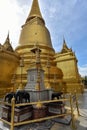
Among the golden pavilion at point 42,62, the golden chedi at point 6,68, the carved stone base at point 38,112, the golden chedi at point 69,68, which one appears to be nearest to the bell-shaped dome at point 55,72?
the golden pavilion at point 42,62

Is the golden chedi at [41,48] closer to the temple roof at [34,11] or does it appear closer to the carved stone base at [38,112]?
the temple roof at [34,11]

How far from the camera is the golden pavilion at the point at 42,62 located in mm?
13656

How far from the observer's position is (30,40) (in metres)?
18.6

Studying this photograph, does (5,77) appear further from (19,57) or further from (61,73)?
(61,73)

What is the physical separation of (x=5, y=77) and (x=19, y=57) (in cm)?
408

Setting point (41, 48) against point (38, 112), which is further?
point (41, 48)

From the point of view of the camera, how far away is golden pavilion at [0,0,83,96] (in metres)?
13.7

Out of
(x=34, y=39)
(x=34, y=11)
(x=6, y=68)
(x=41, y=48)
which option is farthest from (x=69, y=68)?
(x=34, y=11)

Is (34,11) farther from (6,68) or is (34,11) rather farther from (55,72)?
(55,72)

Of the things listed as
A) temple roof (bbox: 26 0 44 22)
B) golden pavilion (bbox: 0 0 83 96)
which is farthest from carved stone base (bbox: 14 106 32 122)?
temple roof (bbox: 26 0 44 22)

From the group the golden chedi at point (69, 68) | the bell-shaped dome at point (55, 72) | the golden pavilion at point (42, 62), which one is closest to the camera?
the golden pavilion at point (42, 62)

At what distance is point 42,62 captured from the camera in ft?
50.6

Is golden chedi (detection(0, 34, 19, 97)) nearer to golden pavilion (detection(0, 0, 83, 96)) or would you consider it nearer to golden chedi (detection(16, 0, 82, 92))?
golden pavilion (detection(0, 0, 83, 96))

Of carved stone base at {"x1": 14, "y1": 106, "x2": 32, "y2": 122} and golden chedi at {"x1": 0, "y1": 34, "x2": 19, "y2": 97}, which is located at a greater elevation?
golden chedi at {"x1": 0, "y1": 34, "x2": 19, "y2": 97}
